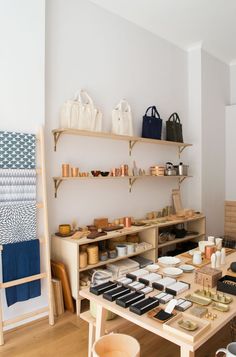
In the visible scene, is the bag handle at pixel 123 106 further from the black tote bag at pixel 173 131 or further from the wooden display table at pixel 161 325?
the wooden display table at pixel 161 325

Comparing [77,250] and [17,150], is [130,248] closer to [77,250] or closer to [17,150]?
[77,250]

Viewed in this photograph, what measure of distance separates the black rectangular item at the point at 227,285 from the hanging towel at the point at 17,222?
162 cm

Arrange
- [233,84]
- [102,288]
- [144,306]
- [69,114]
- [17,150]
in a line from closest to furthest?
[144,306], [102,288], [17,150], [69,114], [233,84]

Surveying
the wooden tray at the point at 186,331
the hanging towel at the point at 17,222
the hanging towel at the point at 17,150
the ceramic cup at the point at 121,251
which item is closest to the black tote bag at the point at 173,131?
the ceramic cup at the point at 121,251

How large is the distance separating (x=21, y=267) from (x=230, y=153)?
12.6 feet

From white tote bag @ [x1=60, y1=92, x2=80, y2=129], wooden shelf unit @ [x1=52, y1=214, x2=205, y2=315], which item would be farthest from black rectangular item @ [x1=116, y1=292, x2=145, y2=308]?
white tote bag @ [x1=60, y1=92, x2=80, y2=129]

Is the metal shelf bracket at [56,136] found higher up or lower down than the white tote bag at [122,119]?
lower down

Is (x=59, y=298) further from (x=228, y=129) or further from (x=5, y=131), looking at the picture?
(x=228, y=129)

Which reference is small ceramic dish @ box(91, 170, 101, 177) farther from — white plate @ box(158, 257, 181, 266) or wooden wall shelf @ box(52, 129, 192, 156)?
white plate @ box(158, 257, 181, 266)

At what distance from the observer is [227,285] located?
176 centimetres

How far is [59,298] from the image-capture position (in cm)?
279

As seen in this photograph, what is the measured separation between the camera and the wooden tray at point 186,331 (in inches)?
51.0

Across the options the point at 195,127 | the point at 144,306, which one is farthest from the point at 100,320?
the point at 195,127

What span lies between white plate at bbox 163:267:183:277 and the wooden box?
5.7 inches
